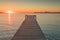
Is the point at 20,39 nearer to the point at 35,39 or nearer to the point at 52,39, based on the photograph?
the point at 35,39

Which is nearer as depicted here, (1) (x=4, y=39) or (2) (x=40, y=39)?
(2) (x=40, y=39)

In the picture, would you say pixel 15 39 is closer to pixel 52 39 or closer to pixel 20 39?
pixel 20 39

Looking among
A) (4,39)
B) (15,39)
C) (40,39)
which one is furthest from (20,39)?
(4,39)

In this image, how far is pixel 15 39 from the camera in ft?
46.3

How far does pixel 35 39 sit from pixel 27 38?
74 centimetres

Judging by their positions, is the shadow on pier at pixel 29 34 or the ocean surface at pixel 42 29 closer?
the shadow on pier at pixel 29 34

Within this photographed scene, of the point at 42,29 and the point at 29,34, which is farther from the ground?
the point at 42,29

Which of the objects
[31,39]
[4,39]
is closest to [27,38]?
[31,39]

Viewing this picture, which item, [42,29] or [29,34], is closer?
[29,34]

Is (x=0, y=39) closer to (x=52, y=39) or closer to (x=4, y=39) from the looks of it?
(x=4, y=39)

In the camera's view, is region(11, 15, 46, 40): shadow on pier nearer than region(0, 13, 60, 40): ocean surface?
Yes

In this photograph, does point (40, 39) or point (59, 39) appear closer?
point (40, 39)

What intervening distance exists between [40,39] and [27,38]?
37.1 inches

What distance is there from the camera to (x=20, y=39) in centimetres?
1416
